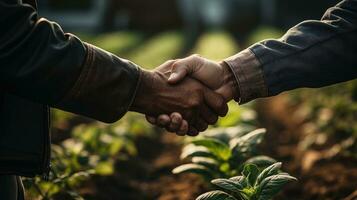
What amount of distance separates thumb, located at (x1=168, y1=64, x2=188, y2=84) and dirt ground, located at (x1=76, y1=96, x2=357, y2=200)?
750 millimetres

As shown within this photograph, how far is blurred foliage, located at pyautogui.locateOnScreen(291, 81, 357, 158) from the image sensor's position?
416 centimetres

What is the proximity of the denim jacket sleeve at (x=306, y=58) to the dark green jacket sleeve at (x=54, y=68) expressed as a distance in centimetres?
82

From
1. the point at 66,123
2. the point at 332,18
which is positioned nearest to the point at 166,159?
the point at 66,123

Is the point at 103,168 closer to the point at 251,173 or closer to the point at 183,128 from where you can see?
the point at 183,128

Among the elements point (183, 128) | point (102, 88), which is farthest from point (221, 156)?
point (102, 88)

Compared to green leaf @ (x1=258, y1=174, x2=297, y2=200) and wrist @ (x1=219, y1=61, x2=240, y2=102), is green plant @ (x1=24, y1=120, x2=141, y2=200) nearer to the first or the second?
wrist @ (x1=219, y1=61, x2=240, y2=102)

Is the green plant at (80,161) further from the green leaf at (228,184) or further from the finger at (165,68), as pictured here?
the green leaf at (228,184)

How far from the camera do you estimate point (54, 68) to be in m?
2.44

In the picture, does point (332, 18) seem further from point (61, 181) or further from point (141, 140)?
point (141, 140)

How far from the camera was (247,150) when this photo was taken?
10.1 ft

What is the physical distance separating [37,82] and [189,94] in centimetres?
118

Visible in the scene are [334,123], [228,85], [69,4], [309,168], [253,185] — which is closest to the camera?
[253,185]

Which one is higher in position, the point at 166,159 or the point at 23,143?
the point at 23,143

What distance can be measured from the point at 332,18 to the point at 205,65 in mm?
783
